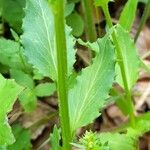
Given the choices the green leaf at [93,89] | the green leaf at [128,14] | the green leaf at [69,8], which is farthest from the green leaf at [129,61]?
the green leaf at [69,8]

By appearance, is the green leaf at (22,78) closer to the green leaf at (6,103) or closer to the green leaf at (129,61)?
the green leaf at (129,61)

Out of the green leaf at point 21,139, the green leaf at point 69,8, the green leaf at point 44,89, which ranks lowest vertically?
the green leaf at point 21,139

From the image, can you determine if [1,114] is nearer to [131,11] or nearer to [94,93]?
[94,93]

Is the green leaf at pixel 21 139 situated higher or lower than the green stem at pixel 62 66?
lower

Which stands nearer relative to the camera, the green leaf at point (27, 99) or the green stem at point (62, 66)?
the green stem at point (62, 66)

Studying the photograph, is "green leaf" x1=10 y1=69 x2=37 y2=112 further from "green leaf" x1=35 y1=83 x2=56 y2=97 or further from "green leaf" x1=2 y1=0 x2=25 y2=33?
"green leaf" x1=2 y1=0 x2=25 y2=33

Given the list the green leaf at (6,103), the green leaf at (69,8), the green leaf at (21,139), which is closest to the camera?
the green leaf at (6,103)
